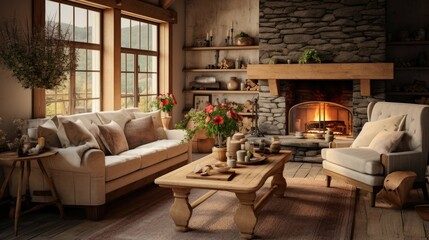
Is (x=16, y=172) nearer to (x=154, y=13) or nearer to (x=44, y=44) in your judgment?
(x=44, y=44)

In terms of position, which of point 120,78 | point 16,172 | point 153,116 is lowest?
point 16,172

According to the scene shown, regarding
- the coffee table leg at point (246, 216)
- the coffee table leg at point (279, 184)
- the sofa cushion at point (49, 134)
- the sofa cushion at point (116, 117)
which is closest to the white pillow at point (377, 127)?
the coffee table leg at point (279, 184)

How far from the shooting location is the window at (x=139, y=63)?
26.5 ft

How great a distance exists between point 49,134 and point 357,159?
3.27 meters

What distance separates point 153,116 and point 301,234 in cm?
355

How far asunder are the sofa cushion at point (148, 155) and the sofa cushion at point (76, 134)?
0.67 m

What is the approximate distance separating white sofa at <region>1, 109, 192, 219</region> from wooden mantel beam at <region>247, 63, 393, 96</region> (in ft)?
9.40

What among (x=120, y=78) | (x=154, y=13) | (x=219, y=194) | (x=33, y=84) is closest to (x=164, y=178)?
(x=219, y=194)

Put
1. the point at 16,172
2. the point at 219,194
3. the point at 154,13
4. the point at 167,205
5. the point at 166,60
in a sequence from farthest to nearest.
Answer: the point at 166,60 < the point at 154,13 < the point at 219,194 < the point at 167,205 < the point at 16,172

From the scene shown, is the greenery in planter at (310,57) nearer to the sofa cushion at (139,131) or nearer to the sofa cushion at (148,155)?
the sofa cushion at (139,131)

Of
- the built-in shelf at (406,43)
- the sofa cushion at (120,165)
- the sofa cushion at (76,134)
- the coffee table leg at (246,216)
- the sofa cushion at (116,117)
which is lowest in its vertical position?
the coffee table leg at (246,216)

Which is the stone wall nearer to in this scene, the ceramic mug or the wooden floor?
the wooden floor

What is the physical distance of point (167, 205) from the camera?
5.36 m

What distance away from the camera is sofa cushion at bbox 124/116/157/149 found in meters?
6.57
